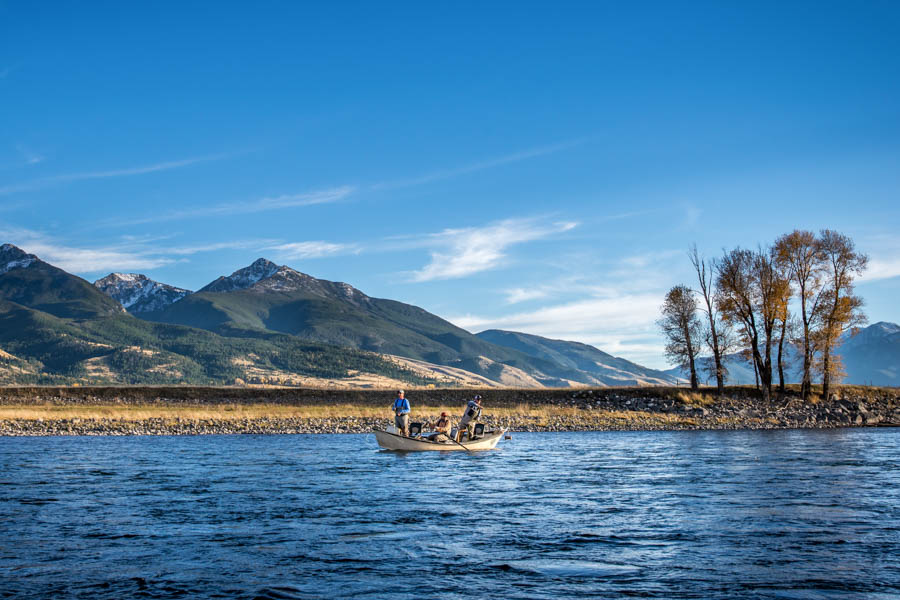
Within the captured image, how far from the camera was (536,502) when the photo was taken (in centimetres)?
2048

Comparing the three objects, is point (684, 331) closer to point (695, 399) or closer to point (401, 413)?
point (695, 399)

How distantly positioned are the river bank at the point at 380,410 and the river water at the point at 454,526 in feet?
61.4

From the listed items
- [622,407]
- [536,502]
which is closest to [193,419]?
[622,407]

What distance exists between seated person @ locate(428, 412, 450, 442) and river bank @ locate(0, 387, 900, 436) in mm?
15348

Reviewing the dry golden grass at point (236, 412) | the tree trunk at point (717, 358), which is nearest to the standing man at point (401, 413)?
the dry golden grass at point (236, 412)

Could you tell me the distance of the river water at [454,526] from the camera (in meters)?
12.0

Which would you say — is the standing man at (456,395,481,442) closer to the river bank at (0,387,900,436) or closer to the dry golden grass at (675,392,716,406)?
the river bank at (0,387,900,436)

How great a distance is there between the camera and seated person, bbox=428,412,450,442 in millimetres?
34688

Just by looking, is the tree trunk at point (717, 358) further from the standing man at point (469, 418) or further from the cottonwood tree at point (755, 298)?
the standing man at point (469, 418)

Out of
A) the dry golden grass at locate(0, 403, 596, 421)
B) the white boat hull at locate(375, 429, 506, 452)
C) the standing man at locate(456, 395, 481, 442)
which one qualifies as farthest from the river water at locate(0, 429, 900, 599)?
the dry golden grass at locate(0, 403, 596, 421)

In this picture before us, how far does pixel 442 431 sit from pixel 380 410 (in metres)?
26.9

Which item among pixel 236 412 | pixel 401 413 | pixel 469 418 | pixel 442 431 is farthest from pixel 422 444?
pixel 236 412

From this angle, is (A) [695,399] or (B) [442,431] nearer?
(B) [442,431]

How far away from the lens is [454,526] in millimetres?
17047
